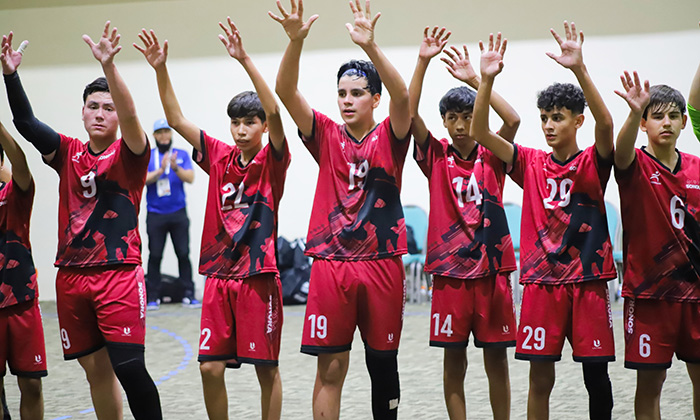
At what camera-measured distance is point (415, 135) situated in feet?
Result: 15.1

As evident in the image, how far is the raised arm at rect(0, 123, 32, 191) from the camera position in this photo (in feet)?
14.8

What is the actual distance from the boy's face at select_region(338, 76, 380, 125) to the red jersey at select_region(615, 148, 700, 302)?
1.38m

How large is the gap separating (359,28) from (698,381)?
2548 mm

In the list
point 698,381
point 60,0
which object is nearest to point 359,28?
point 698,381

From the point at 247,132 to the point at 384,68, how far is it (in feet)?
2.93

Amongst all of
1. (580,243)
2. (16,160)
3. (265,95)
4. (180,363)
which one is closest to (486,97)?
(580,243)

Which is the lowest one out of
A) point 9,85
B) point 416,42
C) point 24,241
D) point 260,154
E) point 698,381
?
point 698,381

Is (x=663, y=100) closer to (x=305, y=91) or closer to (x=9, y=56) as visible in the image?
(x=9, y=56)

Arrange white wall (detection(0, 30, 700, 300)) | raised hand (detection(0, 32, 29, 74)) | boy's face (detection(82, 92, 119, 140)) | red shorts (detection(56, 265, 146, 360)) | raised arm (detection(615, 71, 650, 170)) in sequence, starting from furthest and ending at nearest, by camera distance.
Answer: white wall (detection(0, 30, 700, 300)) < boy's face (detection(82, 92, 119, 140)) < raised hand (detection(0, 32, 29, 74)) < red shorts (detection(56, 265, 146, 360)) < raised arm (detection(615, 71, 650, 170))

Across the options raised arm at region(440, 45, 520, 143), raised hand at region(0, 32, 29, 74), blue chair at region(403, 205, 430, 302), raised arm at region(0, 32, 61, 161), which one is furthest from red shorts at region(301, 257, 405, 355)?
blue chair at region(403, 205, 430, 302)

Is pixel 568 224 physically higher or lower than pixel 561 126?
lower

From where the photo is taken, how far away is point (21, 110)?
4426mm

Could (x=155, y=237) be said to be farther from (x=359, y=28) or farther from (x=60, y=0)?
(x=359, y=28)

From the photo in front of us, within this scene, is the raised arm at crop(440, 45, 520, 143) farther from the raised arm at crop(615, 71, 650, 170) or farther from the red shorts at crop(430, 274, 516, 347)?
the red shorts at crop(430, 274, 516, 347)
